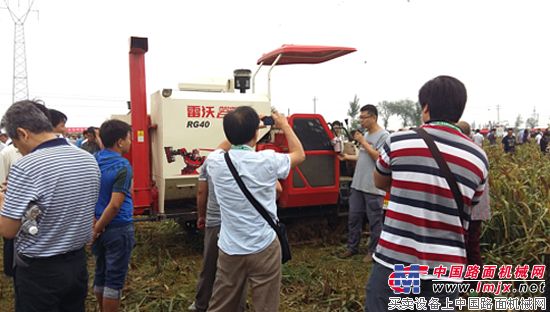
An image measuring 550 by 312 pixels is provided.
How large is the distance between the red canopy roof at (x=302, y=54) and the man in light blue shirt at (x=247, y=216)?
10.6 ft

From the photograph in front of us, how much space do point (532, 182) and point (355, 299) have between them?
2.93 meters

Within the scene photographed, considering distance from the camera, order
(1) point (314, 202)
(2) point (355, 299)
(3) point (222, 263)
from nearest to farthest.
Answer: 1. (3) point (222, 263)
2. (2) point (355, 299)
3. (1) point (314, 202)

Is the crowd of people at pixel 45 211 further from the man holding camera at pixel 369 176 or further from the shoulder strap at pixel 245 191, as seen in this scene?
the man holding camera at pixel 369 176

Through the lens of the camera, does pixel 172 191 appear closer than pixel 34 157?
No

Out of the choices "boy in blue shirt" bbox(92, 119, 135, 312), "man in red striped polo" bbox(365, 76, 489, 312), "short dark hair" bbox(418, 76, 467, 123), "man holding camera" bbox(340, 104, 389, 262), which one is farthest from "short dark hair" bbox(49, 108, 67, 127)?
"man holding camera" bbox(340, 104, 389, 262)

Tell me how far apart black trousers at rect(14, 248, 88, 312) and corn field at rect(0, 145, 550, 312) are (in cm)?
159

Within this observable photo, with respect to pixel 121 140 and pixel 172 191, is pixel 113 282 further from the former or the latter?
pixel 172 191

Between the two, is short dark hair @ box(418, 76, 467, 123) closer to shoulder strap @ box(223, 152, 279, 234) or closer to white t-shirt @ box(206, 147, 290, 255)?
white t-shirt @ box(206, 147, 290, 255)

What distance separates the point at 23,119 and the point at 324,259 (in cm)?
364

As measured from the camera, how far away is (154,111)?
4691mm

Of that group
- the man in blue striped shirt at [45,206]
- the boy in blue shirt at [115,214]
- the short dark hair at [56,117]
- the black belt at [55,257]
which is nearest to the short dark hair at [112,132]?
the boy in blue shirt at [115,214]

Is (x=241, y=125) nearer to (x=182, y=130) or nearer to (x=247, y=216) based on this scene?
(x=247, y=216)

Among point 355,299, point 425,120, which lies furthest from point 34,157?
point 355,299

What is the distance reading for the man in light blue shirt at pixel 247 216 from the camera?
7.09 feet
